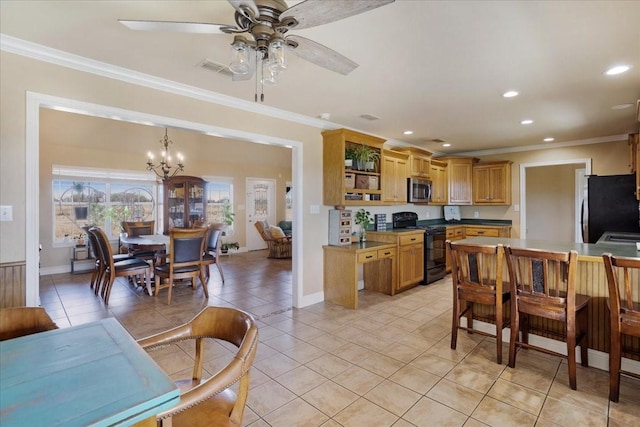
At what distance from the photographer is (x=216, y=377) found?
1137mm

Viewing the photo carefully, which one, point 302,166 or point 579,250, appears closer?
point 579,250

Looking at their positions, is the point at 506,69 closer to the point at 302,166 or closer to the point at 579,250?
the point at 579,250

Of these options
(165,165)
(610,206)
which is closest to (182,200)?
(165,165)

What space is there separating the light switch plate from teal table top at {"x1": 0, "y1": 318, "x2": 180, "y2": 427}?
1.47 m

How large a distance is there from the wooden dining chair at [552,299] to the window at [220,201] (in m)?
7.22

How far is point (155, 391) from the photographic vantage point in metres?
0.96

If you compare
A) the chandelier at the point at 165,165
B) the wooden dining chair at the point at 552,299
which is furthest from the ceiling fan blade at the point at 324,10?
the chandelier at the point at 165,165

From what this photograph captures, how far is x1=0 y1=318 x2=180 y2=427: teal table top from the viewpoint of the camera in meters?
0.86

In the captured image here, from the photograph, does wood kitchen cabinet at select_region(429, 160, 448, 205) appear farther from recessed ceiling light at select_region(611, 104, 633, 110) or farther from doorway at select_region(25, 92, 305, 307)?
doorway at select_region(25, 92, 305, 307)

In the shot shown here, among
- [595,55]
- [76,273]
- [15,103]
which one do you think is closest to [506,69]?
[595,55]

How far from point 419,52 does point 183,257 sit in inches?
154

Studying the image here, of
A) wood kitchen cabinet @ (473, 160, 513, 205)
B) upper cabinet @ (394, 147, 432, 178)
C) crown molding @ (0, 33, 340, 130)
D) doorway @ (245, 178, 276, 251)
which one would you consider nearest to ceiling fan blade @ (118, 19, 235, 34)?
crown molding @ (0, 33, 340, 130)

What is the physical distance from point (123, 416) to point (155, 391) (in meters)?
0.10

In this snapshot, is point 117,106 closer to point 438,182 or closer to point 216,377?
point 216,377
